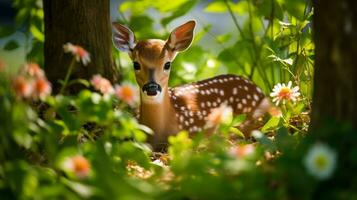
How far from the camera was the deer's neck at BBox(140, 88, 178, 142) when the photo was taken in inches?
159

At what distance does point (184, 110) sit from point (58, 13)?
76 cm

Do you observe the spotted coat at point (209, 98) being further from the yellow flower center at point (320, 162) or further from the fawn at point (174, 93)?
the yellow flower center at point (320, 162)

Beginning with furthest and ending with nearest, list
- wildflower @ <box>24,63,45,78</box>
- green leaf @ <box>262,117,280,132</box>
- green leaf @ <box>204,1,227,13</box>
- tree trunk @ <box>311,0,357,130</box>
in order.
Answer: green leaf @ <box>204,1,227,13</box> < green leaf @ <box>262,117,280,132</box> < wildflower @ <box>24,63,45,78</box> < tree trunk @ <box>311,0,357,130</box>

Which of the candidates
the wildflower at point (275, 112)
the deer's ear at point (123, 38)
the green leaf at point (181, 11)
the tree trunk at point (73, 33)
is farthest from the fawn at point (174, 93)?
the green leaf at point (181, 11)

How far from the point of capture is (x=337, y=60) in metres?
2.68

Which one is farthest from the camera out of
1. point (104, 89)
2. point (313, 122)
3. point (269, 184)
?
point (104, 89)

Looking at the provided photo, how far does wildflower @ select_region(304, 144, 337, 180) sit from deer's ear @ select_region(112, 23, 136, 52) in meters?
1.77

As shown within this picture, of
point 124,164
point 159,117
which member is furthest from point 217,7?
point 124,164

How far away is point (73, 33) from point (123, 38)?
0.36m

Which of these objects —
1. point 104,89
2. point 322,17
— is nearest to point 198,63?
point 104,89

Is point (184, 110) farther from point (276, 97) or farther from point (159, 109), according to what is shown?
point (276, 97)

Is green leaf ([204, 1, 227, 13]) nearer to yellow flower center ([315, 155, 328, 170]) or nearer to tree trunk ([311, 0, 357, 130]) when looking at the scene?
tree trunk ([311, 0, 357, 130])

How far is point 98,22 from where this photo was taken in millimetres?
4473

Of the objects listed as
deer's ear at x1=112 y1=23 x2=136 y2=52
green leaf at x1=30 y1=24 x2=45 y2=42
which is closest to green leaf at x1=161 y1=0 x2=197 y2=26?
green leaf at x1=30 y1=24 x2=45 y2=42
